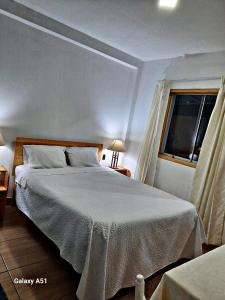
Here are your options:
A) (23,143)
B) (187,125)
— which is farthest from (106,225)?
(187,125)

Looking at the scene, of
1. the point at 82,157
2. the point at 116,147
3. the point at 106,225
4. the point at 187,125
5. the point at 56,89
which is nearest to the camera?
the point at 106,225

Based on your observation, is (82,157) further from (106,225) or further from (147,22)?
(147,22)

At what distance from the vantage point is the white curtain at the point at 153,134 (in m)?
3.78

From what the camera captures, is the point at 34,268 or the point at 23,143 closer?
the point at 34,268

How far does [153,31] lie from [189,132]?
1.65 metres

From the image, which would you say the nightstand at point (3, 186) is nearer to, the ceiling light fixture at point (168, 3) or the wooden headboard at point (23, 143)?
the wooden headboard at point (23, 143)

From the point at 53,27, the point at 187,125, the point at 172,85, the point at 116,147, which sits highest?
the point at 53,27

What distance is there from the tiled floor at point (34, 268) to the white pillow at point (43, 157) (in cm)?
81

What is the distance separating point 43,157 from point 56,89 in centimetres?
105

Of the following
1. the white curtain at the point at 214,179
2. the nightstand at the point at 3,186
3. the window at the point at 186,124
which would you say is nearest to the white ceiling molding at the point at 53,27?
the window at the point at 186,124

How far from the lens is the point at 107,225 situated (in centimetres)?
173

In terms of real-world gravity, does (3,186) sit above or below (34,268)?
above

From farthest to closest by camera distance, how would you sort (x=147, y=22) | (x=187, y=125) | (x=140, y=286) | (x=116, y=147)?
(x=116, y=147), (x=187, y=125), (x=147, y=22), (x=140, y=286)

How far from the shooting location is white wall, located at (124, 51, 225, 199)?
3.18 m
